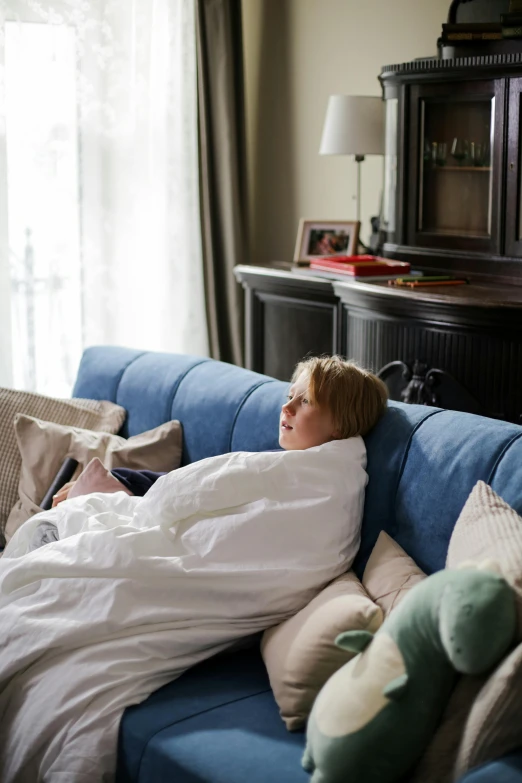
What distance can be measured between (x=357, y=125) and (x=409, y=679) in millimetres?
2600

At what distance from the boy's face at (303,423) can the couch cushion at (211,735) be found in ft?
1.50

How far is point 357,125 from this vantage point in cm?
349

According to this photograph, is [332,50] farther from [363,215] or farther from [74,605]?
[74,605]

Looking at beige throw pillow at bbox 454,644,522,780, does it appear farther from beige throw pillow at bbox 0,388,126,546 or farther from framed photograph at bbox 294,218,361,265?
framed photograph at bbox 294,218,361,265

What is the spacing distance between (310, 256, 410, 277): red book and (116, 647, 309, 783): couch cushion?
5.78 feet

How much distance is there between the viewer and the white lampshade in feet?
11.4

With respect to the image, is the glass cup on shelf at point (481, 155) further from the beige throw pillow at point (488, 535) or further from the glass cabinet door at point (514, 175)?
the beige throw pillow at point (488, 535)

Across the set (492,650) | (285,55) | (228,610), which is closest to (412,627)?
(492,650)

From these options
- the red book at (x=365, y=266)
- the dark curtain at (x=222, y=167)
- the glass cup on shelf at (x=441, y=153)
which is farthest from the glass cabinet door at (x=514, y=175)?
the dark curtain at (x=222, y=167)

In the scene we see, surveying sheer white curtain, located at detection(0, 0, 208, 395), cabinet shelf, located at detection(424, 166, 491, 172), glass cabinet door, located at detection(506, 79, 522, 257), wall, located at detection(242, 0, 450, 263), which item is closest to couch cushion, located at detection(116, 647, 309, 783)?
glass cabinet door, located at detection(506, 79, 522, 257)

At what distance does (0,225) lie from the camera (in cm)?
374

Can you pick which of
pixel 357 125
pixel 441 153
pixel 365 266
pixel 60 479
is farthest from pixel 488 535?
pixel 357 125

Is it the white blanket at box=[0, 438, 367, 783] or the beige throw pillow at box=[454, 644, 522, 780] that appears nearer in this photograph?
the beige throw pillow at box=[454, 644, 522, 780]

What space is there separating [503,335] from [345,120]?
123 cm
